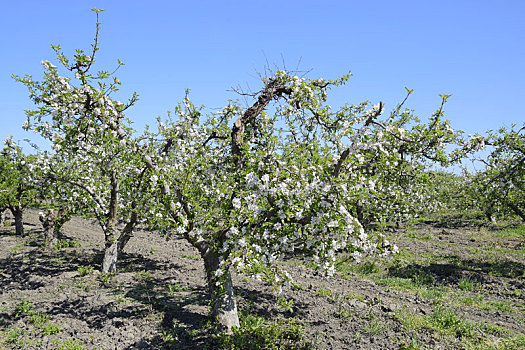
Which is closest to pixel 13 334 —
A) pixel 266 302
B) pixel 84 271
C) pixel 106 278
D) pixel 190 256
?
pixel 106 278

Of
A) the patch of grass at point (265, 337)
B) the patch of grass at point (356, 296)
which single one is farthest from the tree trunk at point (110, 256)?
the patch of grass at point (356, 296)

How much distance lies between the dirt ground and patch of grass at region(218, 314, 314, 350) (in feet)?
1.18

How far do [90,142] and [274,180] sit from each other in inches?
244

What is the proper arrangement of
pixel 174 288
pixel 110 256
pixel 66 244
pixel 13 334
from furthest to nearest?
pixel 66 244, pixel 110 256, pixel 174 288, pixel 13 334

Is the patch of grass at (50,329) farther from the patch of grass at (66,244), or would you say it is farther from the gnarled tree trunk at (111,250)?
the patch of grass at (66,244)

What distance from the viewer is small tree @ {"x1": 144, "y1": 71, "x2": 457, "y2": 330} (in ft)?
22.2

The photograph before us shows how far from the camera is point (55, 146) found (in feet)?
36.1

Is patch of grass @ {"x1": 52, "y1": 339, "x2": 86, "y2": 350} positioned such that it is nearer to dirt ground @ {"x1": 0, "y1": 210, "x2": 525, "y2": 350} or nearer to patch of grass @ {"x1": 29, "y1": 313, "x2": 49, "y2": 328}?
dirt ground @ {"x1": 0, "y1": 210, "x2": 525, "y2": 350}

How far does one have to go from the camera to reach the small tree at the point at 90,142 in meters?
8.34

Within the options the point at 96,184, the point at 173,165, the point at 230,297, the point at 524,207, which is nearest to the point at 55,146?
the point at 96,184

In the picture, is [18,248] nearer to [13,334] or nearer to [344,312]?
[13,334]

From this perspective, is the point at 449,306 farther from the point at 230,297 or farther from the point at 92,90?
the point at 92,90

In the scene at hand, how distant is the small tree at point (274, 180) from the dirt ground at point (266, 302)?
109cm

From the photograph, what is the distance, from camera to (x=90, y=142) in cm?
988
